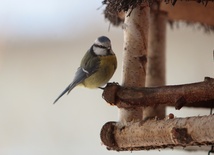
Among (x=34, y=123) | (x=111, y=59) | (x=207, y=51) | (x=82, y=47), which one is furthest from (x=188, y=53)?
(x=111, y=59)

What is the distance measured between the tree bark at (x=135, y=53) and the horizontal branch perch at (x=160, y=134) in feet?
0.25

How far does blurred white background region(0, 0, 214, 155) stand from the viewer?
1784mm

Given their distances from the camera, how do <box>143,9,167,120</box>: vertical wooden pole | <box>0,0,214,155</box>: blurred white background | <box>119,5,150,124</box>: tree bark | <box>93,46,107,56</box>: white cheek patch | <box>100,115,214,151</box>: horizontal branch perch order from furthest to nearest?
<box>0,0,214,155</box>: blurred white background → <box>143,9,167,120</box>: vertical wooden pole → <box>93,46,107,56</box>: white cheek patch → <box>119,5,150,124</box>: tree bark → <box>100,115,214,151</box>: horizontal branch perch

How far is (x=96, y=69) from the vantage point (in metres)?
1.08

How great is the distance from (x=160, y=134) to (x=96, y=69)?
30cm

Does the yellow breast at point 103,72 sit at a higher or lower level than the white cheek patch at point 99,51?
lower

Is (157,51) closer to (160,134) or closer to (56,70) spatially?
(160,134)

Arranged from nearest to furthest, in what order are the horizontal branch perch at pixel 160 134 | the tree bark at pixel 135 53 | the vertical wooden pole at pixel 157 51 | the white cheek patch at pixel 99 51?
the horizontal branch perch at pixel 160 134, the tree bark at pixel 135 53, the white cheek patch at pixel 99 51, the vertical wooden pole at pixel 157 51

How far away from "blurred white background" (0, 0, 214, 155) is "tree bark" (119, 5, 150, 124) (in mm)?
660

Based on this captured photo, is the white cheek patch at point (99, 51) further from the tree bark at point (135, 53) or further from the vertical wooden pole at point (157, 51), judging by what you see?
the vertical wooden pole at point (157, 51)

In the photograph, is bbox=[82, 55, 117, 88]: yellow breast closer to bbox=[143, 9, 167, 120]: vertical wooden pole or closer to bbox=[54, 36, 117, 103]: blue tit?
bbox=[54, 36, 117, 103]: blue tit

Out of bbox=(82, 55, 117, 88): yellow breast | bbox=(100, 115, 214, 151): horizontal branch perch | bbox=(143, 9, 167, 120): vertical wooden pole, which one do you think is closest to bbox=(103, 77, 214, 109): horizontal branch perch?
bbox=(100, 115, 214, 151): horizontal branch perch

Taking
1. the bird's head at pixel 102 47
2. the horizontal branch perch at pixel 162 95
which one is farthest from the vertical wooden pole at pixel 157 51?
the horizontal branch perch at pixel 162 95

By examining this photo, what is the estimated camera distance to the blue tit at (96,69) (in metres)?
1.08
